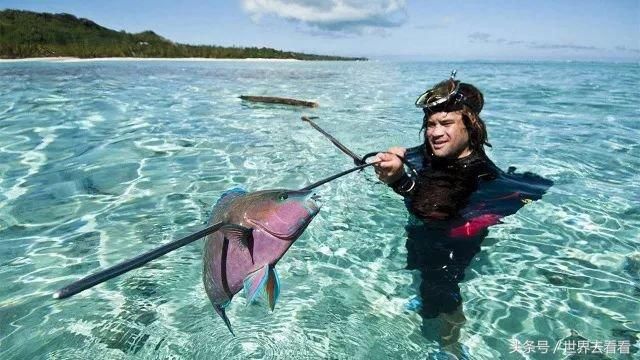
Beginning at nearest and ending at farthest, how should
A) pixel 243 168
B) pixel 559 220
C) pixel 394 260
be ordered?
pixel 394 260, pixel 559 220, pixel 243 168

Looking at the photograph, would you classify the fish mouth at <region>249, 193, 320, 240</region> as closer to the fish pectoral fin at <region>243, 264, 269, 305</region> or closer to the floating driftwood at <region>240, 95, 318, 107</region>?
the fish pectoral fin at <region>243, 264, 269, 305</region>

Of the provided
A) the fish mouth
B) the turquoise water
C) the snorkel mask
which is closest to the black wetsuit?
the turquoise water

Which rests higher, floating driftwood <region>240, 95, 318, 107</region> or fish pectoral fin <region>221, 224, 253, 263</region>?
fish pectoral fin <region>221, 224, 253, 263</region>

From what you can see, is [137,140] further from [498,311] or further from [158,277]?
[498,311]

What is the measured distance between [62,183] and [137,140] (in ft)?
11.8

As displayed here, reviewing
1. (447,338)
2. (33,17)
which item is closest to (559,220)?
(447,338)

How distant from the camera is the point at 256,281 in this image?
7.52 feet

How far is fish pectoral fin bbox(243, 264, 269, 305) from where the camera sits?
2.26 m

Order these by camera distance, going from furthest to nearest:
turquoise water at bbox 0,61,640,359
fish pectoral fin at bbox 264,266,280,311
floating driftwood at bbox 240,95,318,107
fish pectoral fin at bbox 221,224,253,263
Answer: floating driftwood at bbox 240,95,318,107
turquoise water at bbox 0,61,640,359
fish pectoral fin at bbox 264,266,280,311
fish pectoral fin at bbox 221,224,253,263

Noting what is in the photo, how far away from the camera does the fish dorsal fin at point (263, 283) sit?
2267mm

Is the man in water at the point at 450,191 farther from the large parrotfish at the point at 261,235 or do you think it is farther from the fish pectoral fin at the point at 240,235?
the fish pectoral fin at the point at 240,235

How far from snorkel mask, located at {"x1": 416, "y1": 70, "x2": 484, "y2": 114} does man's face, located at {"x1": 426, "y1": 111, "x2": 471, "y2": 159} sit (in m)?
0.08

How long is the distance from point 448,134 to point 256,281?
9.10 ft

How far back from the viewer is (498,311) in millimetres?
4223
